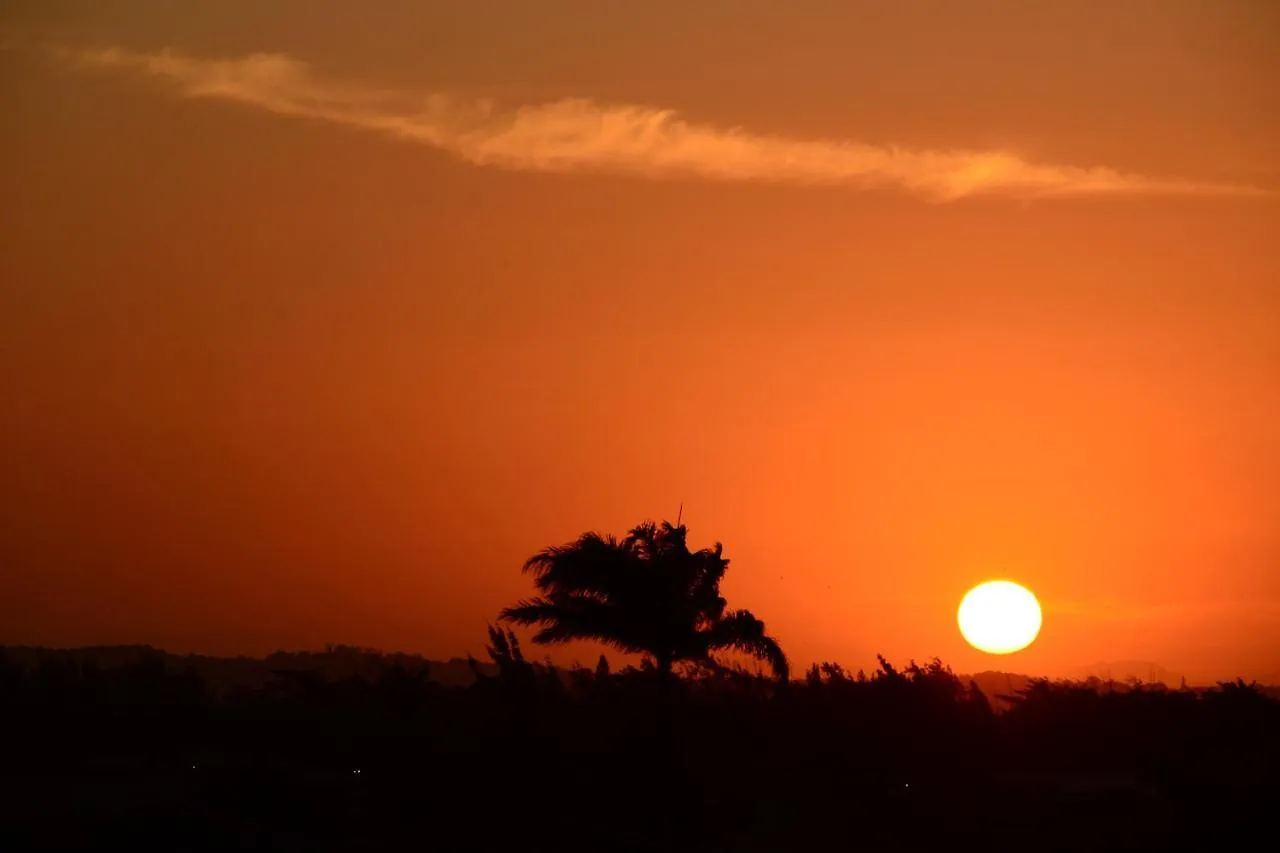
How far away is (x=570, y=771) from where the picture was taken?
3059cm

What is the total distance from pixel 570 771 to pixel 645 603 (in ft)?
12.8

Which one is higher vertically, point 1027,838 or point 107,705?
point 107,705

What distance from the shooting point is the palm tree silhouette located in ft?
102

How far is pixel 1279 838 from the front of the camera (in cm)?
3025

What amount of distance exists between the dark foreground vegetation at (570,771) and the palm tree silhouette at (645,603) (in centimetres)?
113

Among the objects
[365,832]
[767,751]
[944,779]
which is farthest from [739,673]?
[365,832]

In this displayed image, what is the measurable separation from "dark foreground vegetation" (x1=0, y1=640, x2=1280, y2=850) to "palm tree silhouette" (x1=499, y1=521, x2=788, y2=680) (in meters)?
1.13

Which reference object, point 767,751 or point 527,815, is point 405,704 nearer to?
point 527,815

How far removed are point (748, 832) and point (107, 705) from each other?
13968 mm

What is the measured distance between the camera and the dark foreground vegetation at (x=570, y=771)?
2584cm

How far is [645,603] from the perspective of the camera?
3092 centimetres

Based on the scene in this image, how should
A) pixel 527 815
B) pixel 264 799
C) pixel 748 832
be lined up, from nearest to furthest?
1. pixel 264 799
2. pixel 527 815
3. pixel 748 832

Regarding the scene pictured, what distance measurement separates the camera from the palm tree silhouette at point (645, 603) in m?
31.1

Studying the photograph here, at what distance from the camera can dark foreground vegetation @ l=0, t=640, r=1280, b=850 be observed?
1017 inches
